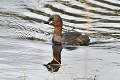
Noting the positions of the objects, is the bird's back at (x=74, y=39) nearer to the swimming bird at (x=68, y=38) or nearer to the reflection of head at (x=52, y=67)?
the swimming bird at (x=68, y=38)

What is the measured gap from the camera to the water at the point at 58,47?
1266cm

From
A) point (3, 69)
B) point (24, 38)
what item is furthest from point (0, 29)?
point (3, 69)

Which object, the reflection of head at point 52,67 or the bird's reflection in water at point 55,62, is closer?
the reflection of head at point 52,67

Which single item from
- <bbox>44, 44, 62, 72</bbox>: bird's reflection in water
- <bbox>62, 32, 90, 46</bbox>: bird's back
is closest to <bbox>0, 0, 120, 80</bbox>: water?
<bbox>44, 44, 62, 72</bbox>: bird's reflection in water

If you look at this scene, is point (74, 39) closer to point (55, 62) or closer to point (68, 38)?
point (68, 38)

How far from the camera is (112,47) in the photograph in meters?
17.0

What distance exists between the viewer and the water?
41.5 ft

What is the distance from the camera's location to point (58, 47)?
56.5 ft

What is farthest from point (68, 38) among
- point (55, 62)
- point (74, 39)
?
point (55, 62)

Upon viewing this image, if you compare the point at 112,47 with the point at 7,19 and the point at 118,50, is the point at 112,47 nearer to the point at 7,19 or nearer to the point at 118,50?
the point at 118,50

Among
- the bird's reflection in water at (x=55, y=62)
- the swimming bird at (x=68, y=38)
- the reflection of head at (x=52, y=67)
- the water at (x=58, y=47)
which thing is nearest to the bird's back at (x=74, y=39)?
the swimming bird at (x=68, y=38)

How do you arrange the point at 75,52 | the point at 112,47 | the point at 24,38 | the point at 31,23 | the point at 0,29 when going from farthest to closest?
the point at 31,23 → the point at 0,29 → the point at 24,38 → the point at 112,47 → the point at 75,52

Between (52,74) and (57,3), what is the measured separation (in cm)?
1357

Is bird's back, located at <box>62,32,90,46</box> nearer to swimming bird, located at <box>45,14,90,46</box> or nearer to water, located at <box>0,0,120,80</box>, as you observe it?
swimming bird, located at <box>45,14,90,46</box>
